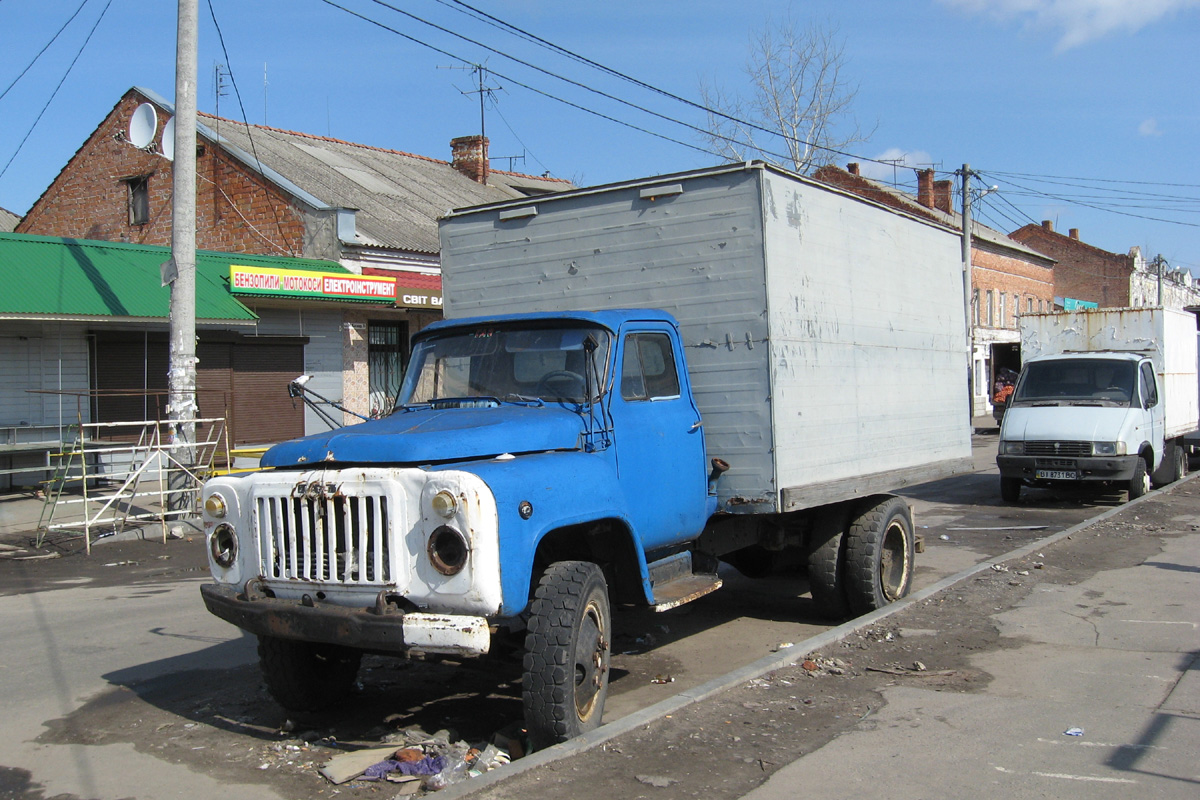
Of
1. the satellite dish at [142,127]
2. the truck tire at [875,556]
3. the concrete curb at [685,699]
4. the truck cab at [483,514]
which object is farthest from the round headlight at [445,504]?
the satellite dish at [142,127]

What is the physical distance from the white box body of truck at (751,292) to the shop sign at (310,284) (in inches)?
423

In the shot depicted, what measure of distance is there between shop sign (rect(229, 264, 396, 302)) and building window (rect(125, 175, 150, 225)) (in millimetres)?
7061

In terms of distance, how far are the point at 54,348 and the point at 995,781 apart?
15.3 m

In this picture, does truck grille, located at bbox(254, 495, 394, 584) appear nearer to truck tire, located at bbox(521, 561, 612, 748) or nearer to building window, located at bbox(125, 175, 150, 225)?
truck tire, located at bbox(521, 561, 612, 748)

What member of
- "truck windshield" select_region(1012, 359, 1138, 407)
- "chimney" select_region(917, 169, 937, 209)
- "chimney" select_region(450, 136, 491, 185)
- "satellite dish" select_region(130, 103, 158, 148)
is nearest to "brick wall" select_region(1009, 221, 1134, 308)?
"chimney" select_region(917, 169, 937, 209)

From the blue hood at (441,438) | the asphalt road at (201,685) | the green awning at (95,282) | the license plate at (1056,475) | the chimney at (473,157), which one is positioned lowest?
the asphalt road at (201,685)

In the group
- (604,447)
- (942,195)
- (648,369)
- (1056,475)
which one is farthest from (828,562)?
(942,195)

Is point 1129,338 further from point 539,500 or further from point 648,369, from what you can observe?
point 539,500

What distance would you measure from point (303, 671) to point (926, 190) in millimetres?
49245

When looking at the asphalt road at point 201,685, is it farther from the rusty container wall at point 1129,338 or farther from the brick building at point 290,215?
the brick building at point 290,215

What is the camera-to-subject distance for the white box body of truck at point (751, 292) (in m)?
6.61

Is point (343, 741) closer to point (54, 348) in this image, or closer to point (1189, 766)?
point (1189, 766)

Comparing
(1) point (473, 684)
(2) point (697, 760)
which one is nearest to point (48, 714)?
(1) point (473, 684)

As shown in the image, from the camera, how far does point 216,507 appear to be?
5.14 metres
